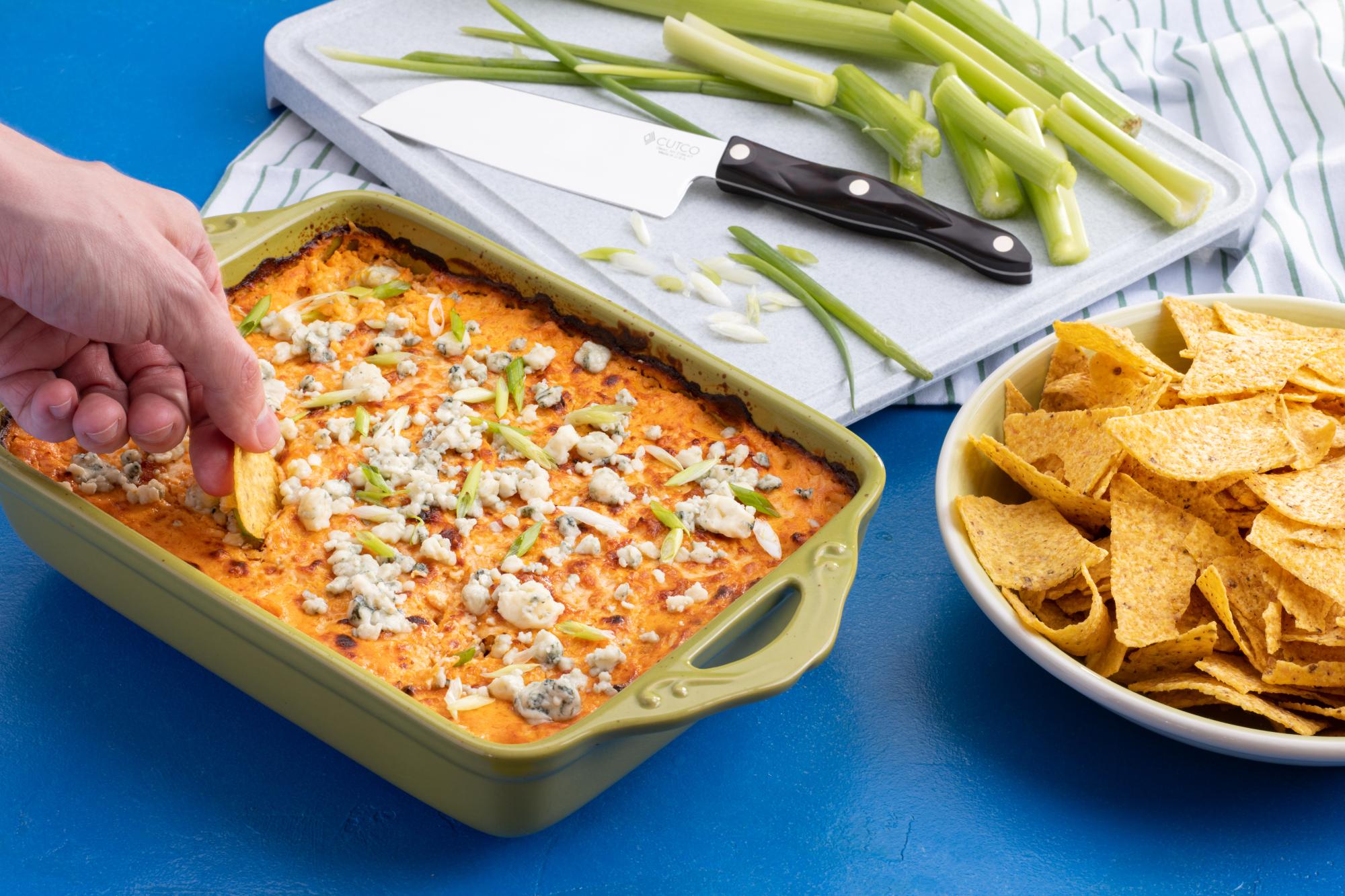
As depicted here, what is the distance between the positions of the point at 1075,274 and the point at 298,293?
146cm

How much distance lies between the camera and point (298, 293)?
215cm

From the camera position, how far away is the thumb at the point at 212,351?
5.04 feet

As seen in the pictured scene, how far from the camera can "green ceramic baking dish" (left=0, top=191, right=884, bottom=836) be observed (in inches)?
56.3

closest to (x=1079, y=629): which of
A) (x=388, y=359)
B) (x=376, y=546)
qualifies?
(x=376, y=546)

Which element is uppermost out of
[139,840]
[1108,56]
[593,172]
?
[1108,56]

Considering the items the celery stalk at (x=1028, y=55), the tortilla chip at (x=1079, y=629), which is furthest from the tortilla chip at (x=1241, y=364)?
the celery stalk at (x=1028, y=55)

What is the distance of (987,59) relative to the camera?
297cm

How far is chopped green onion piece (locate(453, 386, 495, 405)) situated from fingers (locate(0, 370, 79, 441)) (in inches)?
20.5

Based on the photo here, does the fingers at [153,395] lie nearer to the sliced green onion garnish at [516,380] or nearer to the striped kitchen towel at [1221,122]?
the sliced green onion garnish at [516,380]

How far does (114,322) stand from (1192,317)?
1560mm

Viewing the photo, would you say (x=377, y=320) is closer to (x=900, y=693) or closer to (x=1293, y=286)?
(x=900, y=693)

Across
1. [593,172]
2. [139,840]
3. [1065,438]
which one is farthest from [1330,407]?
[139,840]

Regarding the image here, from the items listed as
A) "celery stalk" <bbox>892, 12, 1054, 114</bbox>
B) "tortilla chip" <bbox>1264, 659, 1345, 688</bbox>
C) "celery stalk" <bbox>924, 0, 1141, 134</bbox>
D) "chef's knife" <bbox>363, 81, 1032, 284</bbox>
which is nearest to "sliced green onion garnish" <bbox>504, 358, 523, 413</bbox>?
"chef's knife" <bbox>363, 81, 1032, 284</bbox>

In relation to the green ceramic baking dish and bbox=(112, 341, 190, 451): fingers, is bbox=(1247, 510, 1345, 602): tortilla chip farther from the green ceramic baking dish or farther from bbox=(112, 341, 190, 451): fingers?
bbox=(112, 341, 190, 451): fingers
